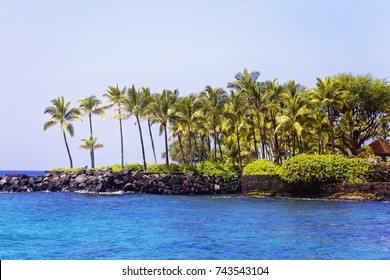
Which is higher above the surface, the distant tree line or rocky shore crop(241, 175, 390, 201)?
the distant tree line

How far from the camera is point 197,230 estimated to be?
2952 centimetres

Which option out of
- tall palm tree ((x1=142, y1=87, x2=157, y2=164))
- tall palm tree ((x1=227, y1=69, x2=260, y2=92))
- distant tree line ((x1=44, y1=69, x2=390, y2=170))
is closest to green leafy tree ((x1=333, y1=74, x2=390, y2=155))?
distant tree line ((x1=44, y1=69, x2=390, y2=170))

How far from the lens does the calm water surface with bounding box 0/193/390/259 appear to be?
22.4 meters

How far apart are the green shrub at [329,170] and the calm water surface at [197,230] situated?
14.0ft

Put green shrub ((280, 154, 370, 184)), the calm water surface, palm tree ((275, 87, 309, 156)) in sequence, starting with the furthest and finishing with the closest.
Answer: palm tree ((275, 87, 309, 156)), green shrub ((280, 154, 370, 184)), the calm water surface

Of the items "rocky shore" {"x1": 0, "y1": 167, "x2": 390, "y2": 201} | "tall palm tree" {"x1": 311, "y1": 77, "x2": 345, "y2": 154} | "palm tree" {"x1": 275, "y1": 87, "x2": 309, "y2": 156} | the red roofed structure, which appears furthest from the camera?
the red roofed structure

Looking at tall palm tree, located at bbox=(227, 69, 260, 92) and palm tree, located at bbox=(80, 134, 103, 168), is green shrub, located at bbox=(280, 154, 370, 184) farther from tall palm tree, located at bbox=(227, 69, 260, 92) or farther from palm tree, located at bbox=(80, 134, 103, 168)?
palm tree, located at bbox=(80, 134, 103, 168)

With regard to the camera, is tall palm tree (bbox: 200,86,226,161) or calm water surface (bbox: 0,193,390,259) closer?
calm water surface (bbox: 0,193,390,259)

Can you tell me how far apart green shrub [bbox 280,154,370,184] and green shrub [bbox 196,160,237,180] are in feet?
38.9

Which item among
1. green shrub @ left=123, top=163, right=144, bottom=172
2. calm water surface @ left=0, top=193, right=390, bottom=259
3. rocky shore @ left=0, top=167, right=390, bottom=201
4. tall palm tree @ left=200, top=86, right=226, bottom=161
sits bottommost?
calm water surface @ left=0, top=193, right=390, bottom=259

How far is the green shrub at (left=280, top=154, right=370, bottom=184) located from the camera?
2003 inches

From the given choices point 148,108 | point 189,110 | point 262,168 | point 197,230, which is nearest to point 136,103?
point 148,108

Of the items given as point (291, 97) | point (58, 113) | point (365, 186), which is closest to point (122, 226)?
point (365, 186)
